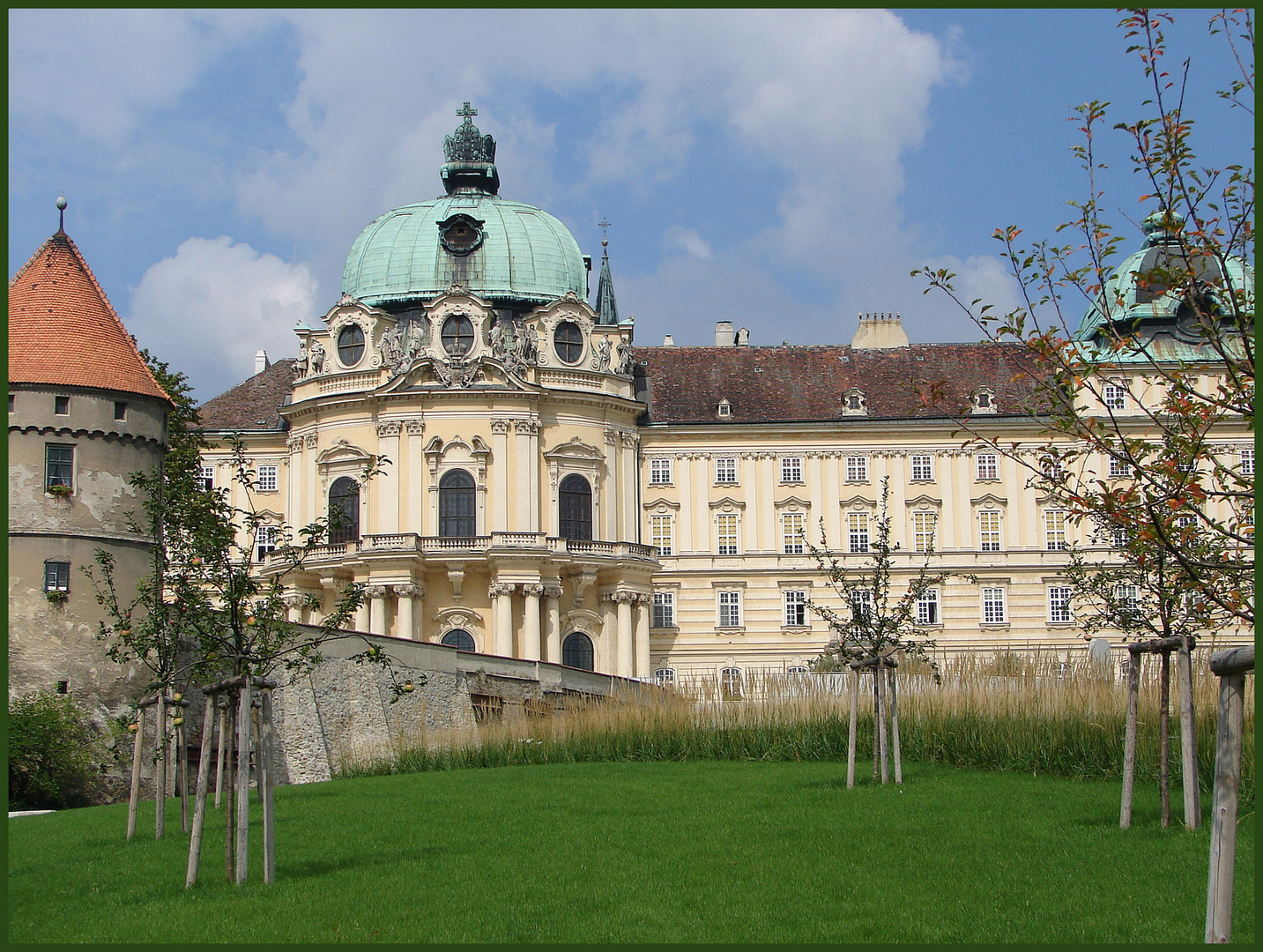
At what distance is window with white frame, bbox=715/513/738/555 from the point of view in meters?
63.8

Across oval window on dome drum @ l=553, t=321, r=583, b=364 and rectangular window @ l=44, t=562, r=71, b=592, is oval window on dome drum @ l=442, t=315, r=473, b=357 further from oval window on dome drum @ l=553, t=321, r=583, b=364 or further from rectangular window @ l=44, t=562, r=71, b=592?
rectangular window @ l=44, t=562, r=71, b=592

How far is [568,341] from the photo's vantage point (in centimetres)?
6241

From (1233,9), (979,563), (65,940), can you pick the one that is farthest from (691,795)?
(979,563)

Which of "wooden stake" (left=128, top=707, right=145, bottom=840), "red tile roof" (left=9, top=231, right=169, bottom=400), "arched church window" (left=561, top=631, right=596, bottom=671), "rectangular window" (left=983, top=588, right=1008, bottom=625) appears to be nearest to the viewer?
"wooden stake" (left=128, top=707, right=145, bottom=840)

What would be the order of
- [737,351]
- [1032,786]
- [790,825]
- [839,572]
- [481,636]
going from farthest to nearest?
[737,351]
[481,636]
[839,572]
[1032,786]
[790,825]

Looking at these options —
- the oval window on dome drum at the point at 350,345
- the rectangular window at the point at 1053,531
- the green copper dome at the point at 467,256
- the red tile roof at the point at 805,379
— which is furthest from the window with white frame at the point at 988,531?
the oval window on dome drum at the point at 350,345

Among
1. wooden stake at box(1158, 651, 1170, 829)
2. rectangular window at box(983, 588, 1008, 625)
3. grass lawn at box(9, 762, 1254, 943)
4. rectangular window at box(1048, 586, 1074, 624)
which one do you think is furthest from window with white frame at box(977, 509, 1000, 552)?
wooden stake at box(1158, 651, 1170, 829)

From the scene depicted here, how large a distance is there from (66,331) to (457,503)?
22.0 meters

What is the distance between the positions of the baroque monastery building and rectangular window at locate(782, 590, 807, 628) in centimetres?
10

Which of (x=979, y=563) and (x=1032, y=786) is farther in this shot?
(x=979, y=563)

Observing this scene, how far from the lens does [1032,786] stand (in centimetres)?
2431

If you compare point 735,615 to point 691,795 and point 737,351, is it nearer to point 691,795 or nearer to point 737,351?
point 737,351

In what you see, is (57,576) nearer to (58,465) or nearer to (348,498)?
(58,465)

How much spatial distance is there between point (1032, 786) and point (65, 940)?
1506cm
